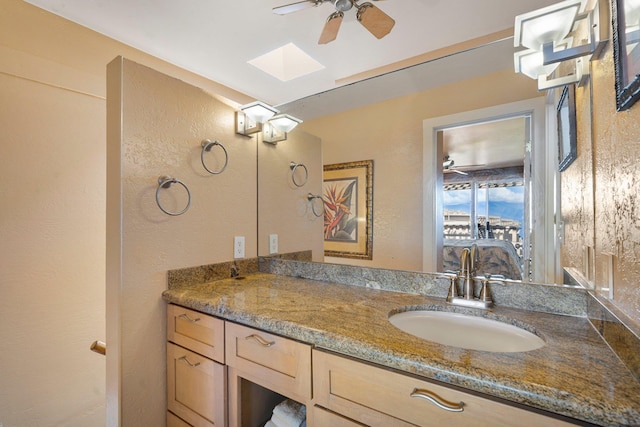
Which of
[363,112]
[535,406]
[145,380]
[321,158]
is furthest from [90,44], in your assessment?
[535,406]

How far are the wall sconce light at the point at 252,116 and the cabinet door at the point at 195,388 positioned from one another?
124 centimetres

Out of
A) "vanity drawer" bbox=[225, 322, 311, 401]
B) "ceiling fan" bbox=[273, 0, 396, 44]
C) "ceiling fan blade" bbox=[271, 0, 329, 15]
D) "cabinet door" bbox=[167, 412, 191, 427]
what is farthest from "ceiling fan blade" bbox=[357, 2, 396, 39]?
"cabinet door" bbox=[167, 412, 191, 427]

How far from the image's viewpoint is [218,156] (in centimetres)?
165

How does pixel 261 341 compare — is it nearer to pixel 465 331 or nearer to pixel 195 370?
pixel 195 370

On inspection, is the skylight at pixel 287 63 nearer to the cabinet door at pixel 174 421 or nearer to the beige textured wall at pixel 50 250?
the beige textured wall at pixel 50 250

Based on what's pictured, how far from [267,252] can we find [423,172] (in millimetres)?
1102

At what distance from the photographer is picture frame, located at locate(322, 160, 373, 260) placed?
1.53 m

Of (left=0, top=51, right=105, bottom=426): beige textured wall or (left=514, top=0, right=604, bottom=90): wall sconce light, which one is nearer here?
(left=514, top=0, right=604, bottom=90): wall sconce light

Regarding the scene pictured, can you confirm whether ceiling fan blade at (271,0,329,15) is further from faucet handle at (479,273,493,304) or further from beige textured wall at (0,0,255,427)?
faucet handle at (479,273,493,304)

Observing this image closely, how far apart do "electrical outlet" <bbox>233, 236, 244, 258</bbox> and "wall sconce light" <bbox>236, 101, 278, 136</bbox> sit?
650 millimetres

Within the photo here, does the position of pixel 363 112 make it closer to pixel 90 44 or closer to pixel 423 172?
pixel 423 172

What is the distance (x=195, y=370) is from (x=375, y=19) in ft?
6.05

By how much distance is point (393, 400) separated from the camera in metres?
0.76

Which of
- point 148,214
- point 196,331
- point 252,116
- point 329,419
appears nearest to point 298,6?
point 252,116
